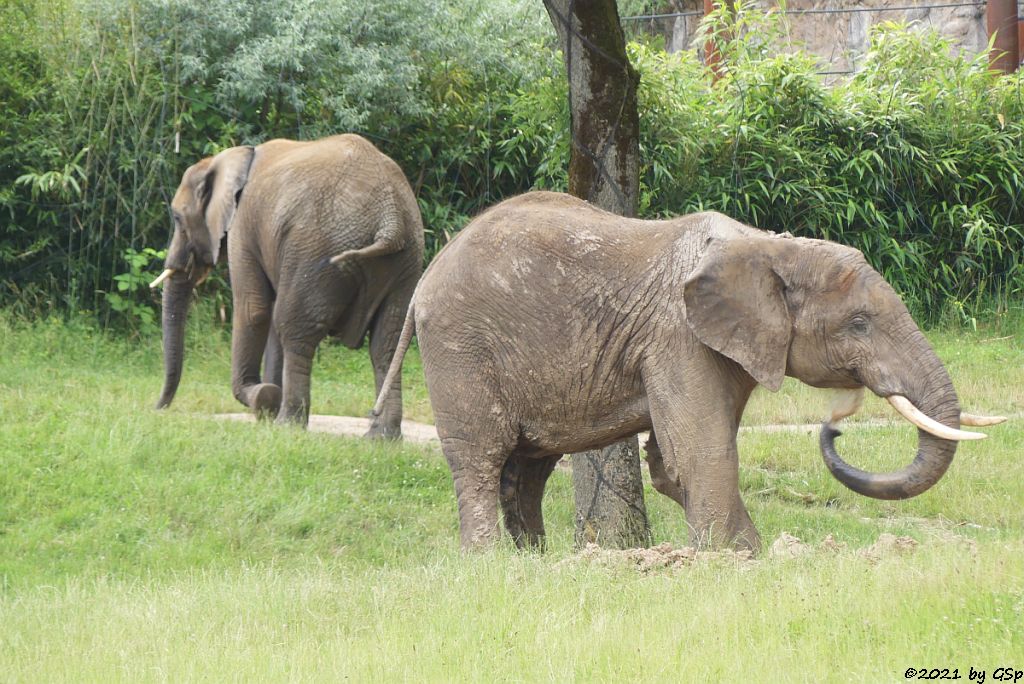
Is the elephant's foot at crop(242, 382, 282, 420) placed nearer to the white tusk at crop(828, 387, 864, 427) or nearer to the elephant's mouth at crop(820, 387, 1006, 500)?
the white tusk at crop(828, 387, 864, 427)

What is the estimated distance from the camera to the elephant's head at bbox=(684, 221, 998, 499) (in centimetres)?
734

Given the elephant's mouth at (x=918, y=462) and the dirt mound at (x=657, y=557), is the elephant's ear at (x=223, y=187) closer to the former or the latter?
the dirt mound at (x=657, y=557)

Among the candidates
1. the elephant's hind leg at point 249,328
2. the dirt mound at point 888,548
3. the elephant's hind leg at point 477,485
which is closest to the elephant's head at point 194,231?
the elephant's hind leg at point 249,328

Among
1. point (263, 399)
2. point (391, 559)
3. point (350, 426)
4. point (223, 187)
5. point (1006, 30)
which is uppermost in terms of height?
point (1006, 30)

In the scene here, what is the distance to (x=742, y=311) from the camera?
748 centimetres

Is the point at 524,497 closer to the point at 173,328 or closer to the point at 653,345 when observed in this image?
the point at 653,345

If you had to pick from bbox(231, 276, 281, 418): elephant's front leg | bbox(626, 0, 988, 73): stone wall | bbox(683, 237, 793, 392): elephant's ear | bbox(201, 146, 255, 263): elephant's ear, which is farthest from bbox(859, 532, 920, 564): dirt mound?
bbox(626, 0, 988, 73): stone wall

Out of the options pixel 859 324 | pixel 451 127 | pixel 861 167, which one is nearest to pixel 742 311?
pixel 859 324

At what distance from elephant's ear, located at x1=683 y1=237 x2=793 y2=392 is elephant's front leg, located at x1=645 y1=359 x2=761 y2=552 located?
→ 0.67 ft

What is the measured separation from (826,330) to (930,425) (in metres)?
0.72

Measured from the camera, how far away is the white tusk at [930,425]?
7.17 metres

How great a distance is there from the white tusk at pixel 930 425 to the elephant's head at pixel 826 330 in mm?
12

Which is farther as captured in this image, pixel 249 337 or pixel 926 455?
pixel 249 337

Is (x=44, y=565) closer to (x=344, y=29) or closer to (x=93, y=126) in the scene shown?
(x=93, y=126)
